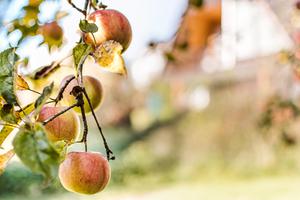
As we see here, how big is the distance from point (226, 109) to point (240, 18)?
6.24ft

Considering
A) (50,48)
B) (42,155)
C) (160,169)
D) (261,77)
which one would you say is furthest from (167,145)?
(42,155)

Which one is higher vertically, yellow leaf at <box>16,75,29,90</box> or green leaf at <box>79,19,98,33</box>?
green leaf at <box>79,19,98,33</box>

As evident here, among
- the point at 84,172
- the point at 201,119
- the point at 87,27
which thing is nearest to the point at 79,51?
the point at 87,27

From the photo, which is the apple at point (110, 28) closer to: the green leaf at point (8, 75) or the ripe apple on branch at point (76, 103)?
the ripe apple on branch at point (76, 103)

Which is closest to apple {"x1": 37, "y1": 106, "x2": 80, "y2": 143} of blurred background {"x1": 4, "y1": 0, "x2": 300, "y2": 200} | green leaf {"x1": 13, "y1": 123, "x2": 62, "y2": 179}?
green leaf {"x1": 13, "y1": 123, "x2": 62, "y2": 179}

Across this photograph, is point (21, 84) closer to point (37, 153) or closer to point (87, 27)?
point (87, 27)

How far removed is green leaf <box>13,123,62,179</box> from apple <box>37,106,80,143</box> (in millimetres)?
148

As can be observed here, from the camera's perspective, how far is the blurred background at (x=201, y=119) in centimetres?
506

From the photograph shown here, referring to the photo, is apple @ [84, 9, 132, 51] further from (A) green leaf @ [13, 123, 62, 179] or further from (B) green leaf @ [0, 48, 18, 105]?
(A) green leaf @ [13, 123, 62, 179]

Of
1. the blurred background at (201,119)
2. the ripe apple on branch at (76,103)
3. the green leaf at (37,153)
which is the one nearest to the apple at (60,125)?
the ripe apple on branch at (76,103)

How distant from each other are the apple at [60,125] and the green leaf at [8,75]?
2.5 inches

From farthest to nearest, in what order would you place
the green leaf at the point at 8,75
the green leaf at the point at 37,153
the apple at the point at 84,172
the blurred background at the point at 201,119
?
the blurred background at the point at 201,119 → the apple at the point at 84,172 → the green leaf at the point at 8,75 → the green leaf at the point at 37,153

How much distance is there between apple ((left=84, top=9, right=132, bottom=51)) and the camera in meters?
0.66

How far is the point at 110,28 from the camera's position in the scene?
674 mm
